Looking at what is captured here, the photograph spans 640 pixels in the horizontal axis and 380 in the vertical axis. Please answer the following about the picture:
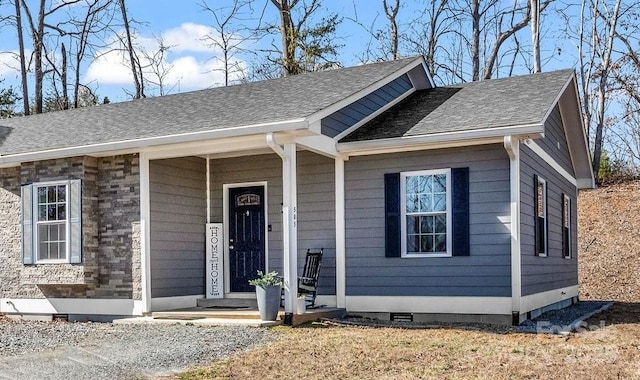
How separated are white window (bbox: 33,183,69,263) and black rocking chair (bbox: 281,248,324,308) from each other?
144 inches

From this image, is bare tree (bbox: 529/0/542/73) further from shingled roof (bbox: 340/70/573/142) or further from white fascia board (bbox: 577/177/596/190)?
shingled roof (bbox: 340/70/573/142)

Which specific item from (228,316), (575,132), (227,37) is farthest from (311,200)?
(227,37)

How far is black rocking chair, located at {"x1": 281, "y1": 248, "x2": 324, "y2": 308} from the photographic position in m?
10.3

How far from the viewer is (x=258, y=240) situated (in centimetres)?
1144

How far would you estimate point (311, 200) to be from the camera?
1070 cm

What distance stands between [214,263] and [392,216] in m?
3.25

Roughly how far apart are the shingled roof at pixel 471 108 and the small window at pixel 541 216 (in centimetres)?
127

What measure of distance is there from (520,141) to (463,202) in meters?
1.13

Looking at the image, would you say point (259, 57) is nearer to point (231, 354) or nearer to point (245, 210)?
point (245, 210)

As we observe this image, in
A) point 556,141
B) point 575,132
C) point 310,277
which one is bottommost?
point 310,277

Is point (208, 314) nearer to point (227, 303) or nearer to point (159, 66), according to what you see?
point (227, 303)

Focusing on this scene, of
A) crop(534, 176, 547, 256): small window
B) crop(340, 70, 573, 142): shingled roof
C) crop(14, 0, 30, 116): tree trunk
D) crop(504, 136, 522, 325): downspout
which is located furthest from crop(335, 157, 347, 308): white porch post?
crop(14, 0, 30, 116): tree trunk

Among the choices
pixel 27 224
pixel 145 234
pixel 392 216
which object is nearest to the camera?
pixel 392 216

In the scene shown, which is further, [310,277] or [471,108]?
[471,108]
